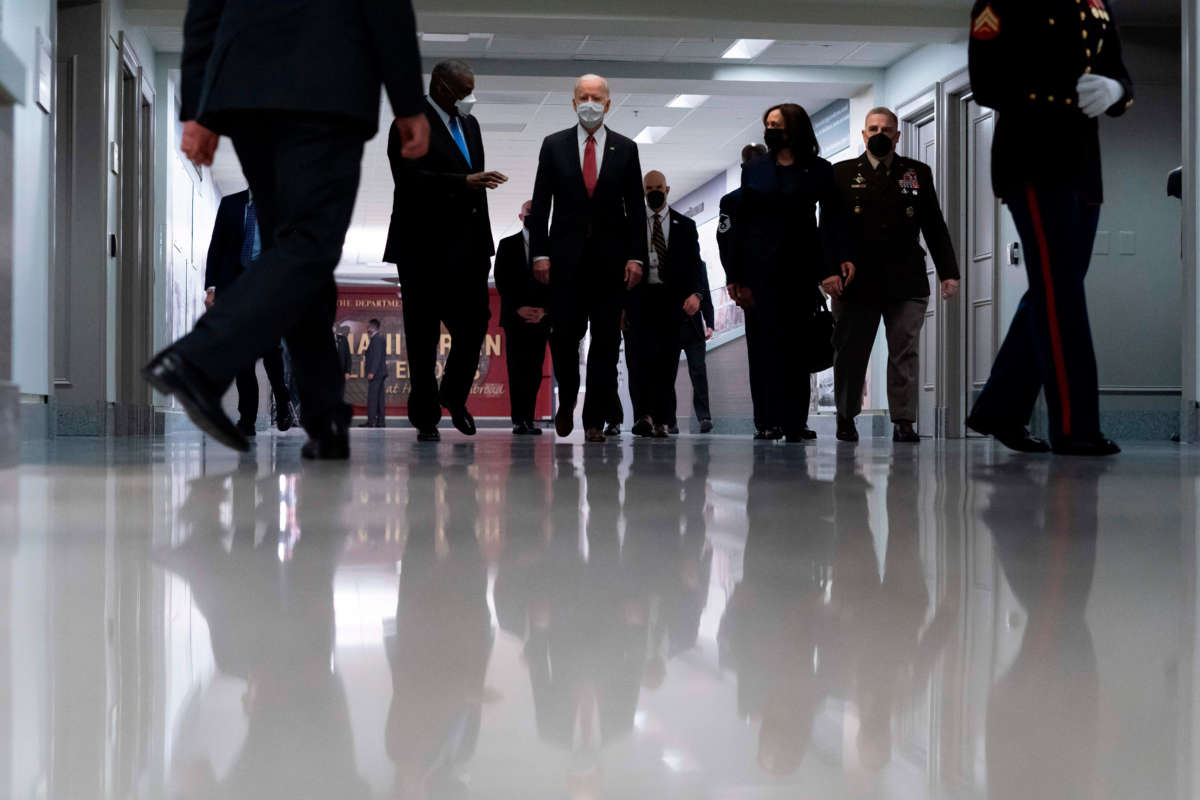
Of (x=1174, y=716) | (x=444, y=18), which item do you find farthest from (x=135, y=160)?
(x=1174, y=716)

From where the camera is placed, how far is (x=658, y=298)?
26.8 feet

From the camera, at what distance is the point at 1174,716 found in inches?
25.4

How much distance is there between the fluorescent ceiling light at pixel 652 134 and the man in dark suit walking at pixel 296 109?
1215 cm

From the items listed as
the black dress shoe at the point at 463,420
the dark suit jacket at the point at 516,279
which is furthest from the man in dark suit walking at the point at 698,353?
the black dress shoe at the point at 463,420

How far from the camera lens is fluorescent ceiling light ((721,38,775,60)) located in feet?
36.6

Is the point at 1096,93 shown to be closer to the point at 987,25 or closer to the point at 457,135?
the point at 987,25

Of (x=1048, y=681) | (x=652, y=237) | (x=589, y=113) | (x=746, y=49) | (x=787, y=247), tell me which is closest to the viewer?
(x=1048, y=681)

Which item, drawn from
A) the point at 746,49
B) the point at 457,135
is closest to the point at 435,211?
the point at 457,135

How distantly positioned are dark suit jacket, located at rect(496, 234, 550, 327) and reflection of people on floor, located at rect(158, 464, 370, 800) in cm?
635

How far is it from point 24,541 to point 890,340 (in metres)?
5.34

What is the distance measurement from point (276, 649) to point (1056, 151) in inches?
133

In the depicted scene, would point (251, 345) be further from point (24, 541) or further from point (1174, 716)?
point (1174, 716)

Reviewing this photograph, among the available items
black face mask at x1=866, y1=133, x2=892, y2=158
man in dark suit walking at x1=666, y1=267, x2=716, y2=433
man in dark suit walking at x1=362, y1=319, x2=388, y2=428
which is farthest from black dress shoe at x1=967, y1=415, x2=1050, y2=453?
man in dark suit walking at x1=362, y1=319, x2=388, y2=428

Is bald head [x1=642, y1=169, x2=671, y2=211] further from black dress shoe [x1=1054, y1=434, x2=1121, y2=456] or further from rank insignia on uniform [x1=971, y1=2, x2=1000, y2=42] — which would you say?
black dress shoe [x1=1054, y1=434, x2=1121, y2=456]
